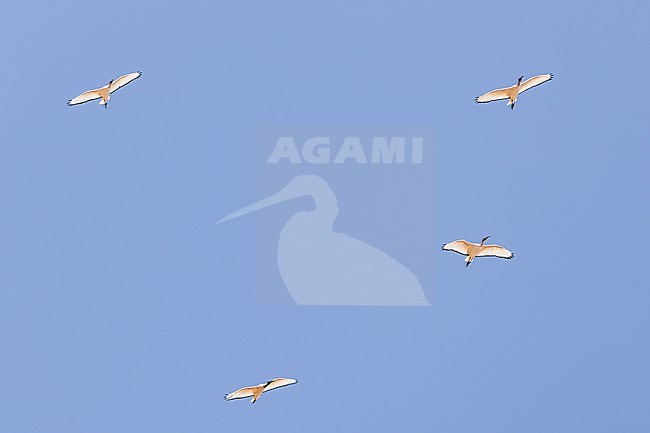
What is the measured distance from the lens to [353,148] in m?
8.85

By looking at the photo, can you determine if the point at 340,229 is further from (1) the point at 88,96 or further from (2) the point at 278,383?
(1) the point at 88,96

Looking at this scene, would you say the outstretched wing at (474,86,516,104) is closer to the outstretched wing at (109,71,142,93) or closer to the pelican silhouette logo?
the pelican silhouette logo

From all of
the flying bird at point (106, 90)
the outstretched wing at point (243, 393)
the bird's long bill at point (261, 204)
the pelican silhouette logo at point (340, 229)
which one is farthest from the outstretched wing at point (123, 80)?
the outstretched wing at point (243, 393)

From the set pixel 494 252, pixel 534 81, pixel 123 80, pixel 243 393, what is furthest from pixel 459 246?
pixel 123 80

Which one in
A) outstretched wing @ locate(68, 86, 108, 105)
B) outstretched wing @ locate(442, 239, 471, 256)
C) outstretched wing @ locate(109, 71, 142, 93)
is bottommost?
outstretched wing @ locate(442, 239, 471, 256)

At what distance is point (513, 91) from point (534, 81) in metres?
0.20

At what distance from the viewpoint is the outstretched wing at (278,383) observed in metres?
8.80

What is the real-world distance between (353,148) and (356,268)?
1.13m

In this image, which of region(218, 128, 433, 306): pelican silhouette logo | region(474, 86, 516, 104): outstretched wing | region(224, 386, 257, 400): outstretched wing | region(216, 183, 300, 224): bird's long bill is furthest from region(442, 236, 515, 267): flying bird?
region(224, 386, 257, 400): outstretched wing

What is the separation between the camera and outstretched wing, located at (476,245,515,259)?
8.69 metres

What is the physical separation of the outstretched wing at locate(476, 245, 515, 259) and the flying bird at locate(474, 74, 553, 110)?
1.30 metres

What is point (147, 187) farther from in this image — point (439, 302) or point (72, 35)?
point (439, 302)

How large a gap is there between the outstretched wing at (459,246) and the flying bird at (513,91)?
1.28 meters

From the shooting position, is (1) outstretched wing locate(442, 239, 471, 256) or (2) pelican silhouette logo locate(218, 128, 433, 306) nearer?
(1) outstretched wing locate(442, 239, 471, 256)
